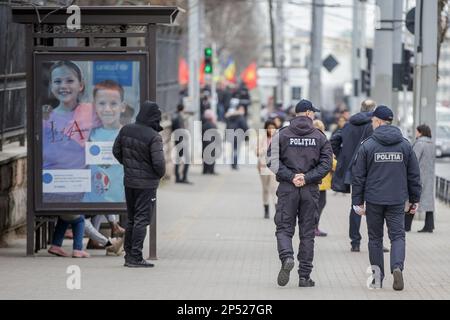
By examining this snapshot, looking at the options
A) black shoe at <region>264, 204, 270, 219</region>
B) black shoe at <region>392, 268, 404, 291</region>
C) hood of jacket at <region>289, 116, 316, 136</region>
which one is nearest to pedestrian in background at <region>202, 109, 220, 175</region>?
black shoe at <region>264, 204, 270, 219</region>

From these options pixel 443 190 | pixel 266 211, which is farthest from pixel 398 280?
pixel 443 190

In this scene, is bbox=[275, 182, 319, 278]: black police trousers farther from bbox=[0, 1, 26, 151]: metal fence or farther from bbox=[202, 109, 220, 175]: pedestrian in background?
bbox=[202, 109, 220, 175]: pedestrian in background

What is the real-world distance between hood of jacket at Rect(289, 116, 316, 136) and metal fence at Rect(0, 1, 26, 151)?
20.1ft

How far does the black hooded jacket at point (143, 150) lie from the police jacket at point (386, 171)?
252 cm

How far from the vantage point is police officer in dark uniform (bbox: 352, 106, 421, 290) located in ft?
41.9

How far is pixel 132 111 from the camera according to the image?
1577 centimetres

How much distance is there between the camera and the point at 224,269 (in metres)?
14.8

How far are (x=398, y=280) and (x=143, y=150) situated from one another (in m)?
3.29

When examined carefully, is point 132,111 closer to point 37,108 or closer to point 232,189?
point 37,108

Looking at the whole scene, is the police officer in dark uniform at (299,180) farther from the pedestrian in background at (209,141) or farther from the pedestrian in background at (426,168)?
the pedestrian in background at (209,141)

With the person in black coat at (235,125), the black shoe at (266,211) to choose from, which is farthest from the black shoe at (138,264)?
the person in black coat at (235,125)

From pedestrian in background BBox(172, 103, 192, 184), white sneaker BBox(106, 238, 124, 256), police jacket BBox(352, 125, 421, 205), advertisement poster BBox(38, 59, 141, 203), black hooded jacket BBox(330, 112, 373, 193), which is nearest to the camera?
police jacket BBox(352, 125, 421, 205)

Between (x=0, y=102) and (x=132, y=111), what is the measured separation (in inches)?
119

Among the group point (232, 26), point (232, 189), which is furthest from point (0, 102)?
point (232, 26)
